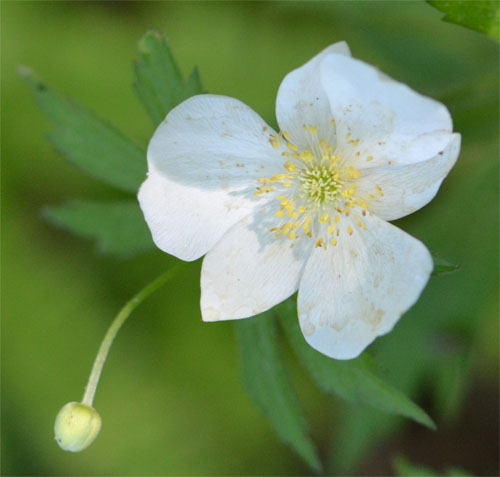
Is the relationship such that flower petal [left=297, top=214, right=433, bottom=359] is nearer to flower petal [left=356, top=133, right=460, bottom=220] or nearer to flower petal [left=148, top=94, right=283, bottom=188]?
flower petal [left=356, top=133, right=460, bottom=220]

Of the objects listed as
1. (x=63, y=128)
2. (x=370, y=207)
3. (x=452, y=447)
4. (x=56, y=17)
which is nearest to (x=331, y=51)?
(x=370, y=207)

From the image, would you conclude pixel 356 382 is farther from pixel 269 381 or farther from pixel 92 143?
pixel 92 143

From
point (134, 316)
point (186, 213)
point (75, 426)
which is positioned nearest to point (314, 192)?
point (186, 213)

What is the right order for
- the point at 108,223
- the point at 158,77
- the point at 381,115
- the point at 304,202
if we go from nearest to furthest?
1. the point at 381,115
2. the point at 304,202
3. the point at 158,77
4. the point at 108,223

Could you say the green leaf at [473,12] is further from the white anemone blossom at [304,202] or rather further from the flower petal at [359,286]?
the flower petal at [359,286]

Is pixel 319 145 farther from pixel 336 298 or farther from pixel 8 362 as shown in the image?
pixel 8 362

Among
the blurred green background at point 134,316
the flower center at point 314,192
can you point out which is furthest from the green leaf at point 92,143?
the blurred green background at point 134,316
